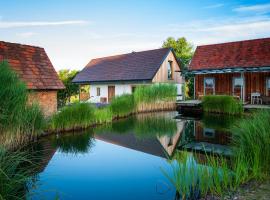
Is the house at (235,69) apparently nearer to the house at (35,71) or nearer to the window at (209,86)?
the window at (209,86)

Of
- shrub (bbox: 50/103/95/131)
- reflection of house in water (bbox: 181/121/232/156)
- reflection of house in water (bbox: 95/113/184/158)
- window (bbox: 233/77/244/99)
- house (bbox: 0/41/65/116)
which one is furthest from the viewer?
window (bbox: 233/77/244/99)

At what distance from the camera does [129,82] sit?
Result: 953 inches

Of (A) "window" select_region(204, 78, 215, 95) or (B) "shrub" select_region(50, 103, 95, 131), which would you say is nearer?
(B) "shrub" select_region(50, 103, 95, 131)

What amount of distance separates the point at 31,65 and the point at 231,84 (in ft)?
49.6

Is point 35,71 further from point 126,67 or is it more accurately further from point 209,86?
point 126,67

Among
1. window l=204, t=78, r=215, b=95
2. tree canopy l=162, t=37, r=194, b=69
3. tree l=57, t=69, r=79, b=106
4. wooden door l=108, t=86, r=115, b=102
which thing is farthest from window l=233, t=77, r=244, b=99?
tree l=57, t=69, r=79, b=106

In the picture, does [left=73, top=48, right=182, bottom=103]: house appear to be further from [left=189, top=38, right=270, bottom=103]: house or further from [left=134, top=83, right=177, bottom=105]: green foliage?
[left=134, top=83, right=177, bottom=105]: green foliage

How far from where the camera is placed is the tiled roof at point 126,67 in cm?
2356

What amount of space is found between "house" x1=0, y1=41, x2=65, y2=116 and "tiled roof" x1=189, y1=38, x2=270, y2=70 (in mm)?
13326

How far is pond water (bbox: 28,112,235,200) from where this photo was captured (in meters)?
5.02

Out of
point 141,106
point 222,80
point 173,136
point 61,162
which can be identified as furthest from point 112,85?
point 61,162

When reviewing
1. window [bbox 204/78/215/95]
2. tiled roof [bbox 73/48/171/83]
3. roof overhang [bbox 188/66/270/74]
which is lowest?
window [bbox 204/78/215/95]

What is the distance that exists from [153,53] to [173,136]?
55.3ft

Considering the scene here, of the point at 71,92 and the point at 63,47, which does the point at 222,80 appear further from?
the point at 71,92
